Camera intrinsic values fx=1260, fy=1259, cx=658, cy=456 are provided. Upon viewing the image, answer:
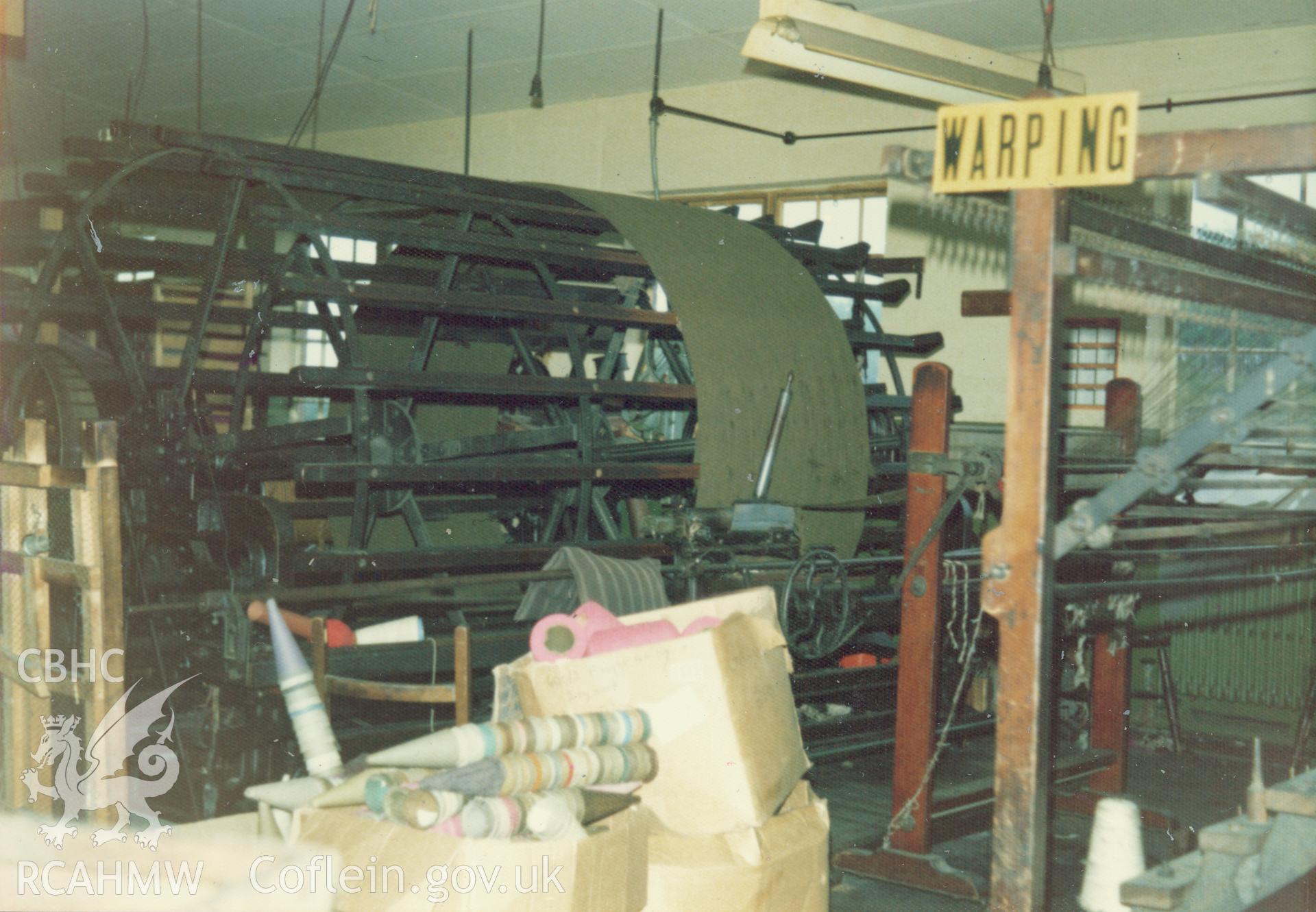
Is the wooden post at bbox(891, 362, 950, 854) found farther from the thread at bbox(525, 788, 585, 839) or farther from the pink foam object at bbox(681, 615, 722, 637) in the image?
the thread at bbox(525, 788, 585, 839)

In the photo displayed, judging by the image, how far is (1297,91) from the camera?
5293 mm

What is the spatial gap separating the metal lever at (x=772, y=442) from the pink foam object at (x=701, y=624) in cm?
137

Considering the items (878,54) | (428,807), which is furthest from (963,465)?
(428,807)

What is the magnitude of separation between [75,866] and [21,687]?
91 cm

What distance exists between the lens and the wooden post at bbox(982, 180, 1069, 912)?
2076 mm

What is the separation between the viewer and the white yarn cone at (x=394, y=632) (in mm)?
3500

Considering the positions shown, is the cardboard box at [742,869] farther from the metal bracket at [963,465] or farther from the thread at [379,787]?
Result: the metal bracket at [963,465]

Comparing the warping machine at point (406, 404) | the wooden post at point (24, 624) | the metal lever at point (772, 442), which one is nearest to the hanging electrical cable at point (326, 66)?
the warping machine at point (406, 404)

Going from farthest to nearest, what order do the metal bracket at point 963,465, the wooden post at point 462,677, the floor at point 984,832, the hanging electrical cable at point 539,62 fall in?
1. the hanging electrical cable at point 539,62
2. the metal bracket at point 963,465
3. the floor at point 984,832
4. the wooden post at point 462,677

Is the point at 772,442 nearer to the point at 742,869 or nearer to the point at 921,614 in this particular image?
the point at 921,614

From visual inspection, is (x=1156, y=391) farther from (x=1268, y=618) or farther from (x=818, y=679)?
(x=818, y=679)

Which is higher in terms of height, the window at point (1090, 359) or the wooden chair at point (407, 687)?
the window at point (1090, 359)

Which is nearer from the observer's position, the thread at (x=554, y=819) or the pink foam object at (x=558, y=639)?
the thread at (x=554, y=819)

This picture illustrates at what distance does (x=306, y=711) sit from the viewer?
248 centimetres
